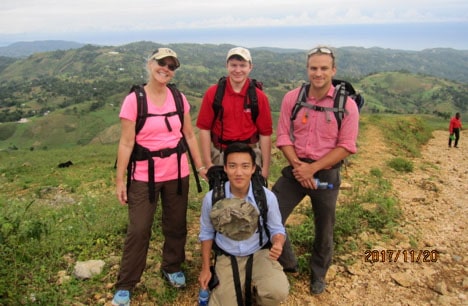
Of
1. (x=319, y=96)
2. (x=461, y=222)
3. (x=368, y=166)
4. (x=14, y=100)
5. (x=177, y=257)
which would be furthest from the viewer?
(x=14, y=100)

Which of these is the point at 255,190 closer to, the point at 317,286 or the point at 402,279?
the point at 317,286

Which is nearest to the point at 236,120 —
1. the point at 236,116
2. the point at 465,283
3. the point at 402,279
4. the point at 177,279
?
the point at 236,116

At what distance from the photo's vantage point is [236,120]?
12.7ft

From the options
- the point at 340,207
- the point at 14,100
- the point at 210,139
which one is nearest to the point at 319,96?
the point at 210,139

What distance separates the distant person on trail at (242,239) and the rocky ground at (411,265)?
0.84m

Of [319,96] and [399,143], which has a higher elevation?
[319,96]

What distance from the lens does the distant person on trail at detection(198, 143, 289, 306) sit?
3217 millimetres

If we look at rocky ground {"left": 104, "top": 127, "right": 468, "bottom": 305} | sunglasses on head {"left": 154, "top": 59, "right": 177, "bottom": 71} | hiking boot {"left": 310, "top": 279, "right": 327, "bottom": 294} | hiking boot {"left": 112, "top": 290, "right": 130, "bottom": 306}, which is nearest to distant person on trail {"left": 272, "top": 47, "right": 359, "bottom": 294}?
hiking boot {"left": 310, "top": 279, "right": 327, "bottom": 294}

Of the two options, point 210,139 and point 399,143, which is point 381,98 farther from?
point 210,139

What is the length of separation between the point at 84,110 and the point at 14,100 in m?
51.3

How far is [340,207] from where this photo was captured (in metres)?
6.45

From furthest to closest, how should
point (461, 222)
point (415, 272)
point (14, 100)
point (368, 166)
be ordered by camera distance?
point (14, 100), point (368, 166), point (461, 222), point (415, 272)

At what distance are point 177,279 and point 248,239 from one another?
1.22m
